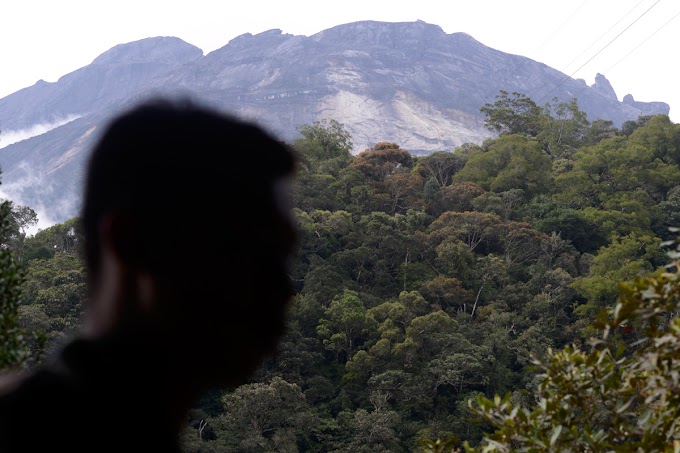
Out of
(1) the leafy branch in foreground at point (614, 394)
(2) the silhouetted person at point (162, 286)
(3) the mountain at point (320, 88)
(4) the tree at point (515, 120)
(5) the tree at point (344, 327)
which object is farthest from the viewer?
(3) the mountain at point (320, 88)

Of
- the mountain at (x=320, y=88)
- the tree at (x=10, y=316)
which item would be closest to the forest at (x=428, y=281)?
the tree at (x=10, y=316)

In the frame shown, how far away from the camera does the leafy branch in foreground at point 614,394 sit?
137cm

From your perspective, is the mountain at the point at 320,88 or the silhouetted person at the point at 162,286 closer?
the silhouetted person at the point at 162,286

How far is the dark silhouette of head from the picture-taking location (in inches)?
33.2

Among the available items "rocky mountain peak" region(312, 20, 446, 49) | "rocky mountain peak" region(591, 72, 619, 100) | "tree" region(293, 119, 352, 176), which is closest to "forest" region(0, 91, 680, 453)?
"tree" region(293, 119, 352, 176)

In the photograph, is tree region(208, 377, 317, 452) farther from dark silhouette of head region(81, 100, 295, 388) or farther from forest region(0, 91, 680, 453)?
dark silhouette of head region(81, 100, 295, 388)

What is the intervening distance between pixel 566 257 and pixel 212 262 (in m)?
21.8

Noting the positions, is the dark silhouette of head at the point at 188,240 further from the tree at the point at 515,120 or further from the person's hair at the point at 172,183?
the tree at the point at 515,120

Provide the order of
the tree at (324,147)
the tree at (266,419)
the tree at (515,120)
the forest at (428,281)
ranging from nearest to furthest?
the tree at (266,419), the forest at (428,281), the tree at (324,147), the tree at (515,120)

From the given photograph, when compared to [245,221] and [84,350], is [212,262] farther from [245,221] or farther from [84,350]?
[84,350]

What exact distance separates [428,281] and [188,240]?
19.7 m

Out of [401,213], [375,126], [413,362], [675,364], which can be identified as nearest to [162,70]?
[375,126]

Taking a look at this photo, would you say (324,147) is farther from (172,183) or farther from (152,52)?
(152,52)

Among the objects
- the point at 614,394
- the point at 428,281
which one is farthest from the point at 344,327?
the point at 614,394
